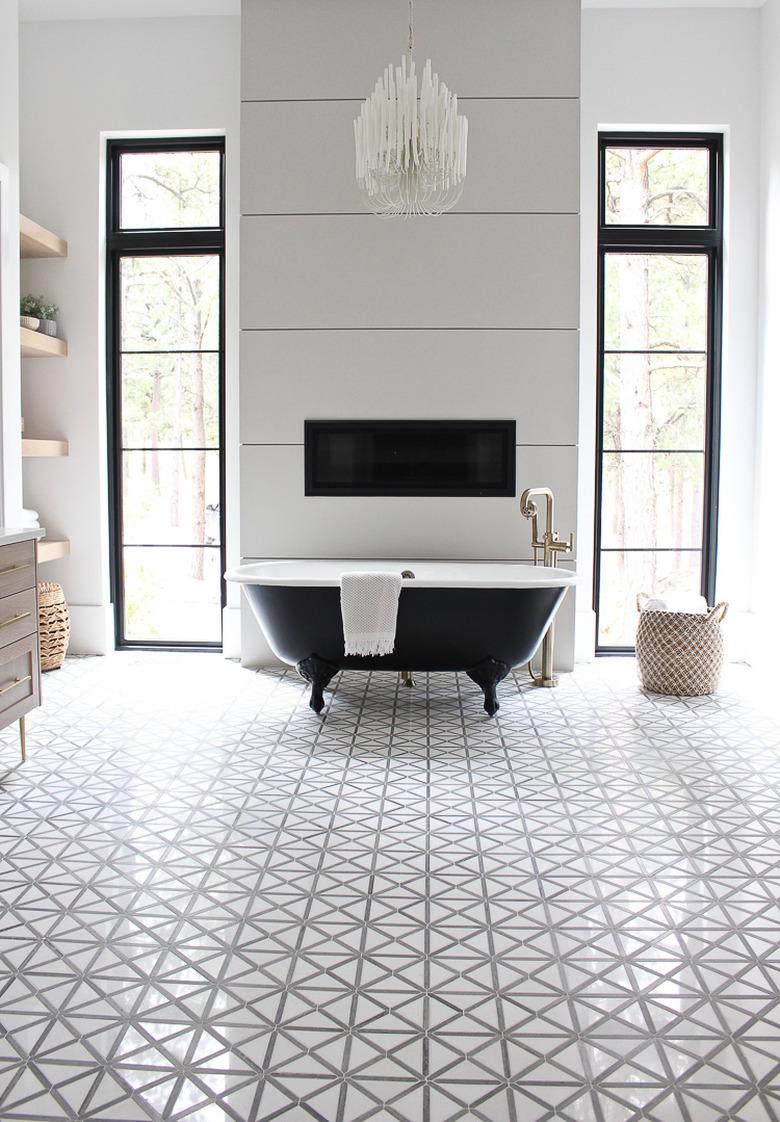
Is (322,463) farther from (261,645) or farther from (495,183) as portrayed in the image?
(495,183)

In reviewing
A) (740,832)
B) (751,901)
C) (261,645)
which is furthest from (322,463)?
(751,901)

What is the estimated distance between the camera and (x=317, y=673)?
3904 millimetres

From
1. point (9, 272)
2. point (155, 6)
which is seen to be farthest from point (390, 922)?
point (155, 6)

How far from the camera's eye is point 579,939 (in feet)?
6.75

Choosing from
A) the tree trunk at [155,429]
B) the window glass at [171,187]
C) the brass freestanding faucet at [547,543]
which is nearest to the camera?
the brass freestanding faucet at [547,543]

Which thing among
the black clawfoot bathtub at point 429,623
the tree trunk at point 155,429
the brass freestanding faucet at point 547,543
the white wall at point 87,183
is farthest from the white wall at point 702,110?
the tree trunk at point 155,429

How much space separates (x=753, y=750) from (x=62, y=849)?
95.0 inches

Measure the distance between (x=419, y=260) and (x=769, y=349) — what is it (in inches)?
71.2

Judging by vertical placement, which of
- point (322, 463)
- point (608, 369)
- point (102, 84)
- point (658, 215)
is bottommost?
point (322, 463)

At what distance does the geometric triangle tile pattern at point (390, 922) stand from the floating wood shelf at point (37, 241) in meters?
2.32

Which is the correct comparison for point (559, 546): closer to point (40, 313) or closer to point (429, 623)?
point (429, 623)

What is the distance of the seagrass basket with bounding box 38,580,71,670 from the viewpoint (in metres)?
4.71

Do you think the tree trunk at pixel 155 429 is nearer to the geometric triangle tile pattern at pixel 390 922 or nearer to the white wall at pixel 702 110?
the geometric triangle tile pattern at pixel 390 922

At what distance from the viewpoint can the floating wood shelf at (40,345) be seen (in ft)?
14.8
